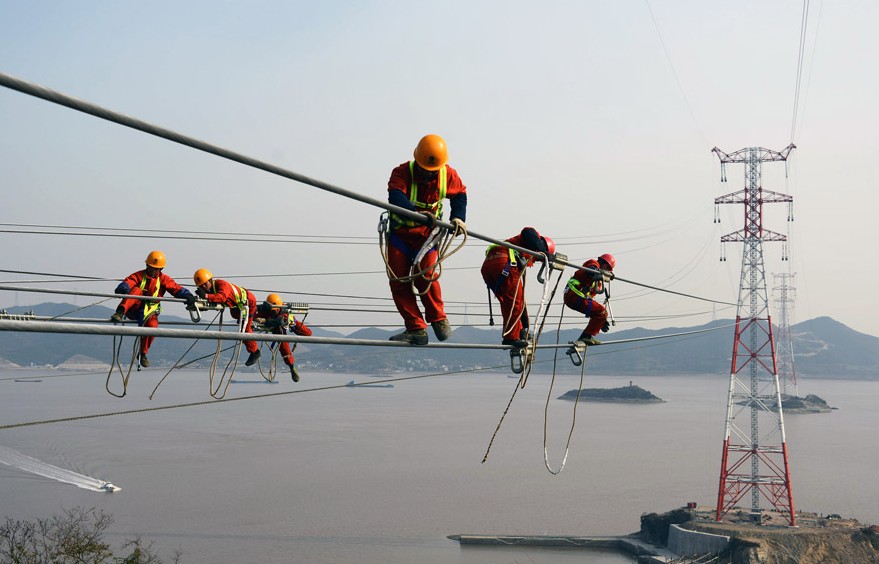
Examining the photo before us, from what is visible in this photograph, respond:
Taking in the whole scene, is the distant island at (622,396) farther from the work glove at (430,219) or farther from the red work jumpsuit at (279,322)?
the work glove at (430,219)

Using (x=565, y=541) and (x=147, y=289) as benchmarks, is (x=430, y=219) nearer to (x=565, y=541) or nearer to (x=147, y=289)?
(x=147, y=289)

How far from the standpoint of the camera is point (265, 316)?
16172 millimetres

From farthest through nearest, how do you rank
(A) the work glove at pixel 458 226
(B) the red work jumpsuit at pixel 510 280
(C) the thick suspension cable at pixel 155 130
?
1. (B) the red work jumpsuit at pixel 510 280
2. (A) the work glove at pixel 458 226
3. (C) the thick suspension cable at pixel 155 130

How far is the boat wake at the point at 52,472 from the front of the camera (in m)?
71.6

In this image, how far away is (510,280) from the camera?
26.9ft

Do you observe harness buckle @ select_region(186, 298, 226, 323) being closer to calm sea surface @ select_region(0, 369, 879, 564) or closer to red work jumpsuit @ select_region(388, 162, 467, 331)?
red work jumpsuit @ select_region(388, 162, 467, 331)

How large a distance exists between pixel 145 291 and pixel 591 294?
8.26 metres

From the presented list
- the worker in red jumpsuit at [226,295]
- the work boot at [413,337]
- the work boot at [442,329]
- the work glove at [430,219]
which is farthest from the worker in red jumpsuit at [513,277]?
the worker in red jumpsuit at [226,295]

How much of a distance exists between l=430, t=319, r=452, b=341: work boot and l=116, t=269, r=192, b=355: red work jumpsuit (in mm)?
9090

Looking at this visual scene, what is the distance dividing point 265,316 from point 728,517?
40.2m

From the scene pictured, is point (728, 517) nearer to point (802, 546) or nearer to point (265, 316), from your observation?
point (802, 546)

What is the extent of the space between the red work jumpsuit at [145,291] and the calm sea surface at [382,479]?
135ft

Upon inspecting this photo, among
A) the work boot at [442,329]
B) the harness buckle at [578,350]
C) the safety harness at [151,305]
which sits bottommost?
the harness buckle at [578,350]

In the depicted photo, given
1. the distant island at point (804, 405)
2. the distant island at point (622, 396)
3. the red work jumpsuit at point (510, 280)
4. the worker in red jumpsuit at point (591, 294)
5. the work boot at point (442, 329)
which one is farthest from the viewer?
the distant island at point (622, 396)
